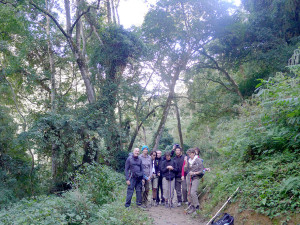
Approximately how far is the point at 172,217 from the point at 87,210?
2.41m

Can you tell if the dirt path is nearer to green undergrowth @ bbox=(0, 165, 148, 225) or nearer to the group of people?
the group of people

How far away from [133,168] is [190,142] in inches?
782

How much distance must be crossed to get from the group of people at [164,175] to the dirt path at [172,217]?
0.92ft

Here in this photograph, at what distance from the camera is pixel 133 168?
23.3 ft

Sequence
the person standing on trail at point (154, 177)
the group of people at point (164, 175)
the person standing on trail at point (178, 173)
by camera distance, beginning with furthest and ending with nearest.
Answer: the person standing on trail at point (154, 177) → the person standing on trail at point (178, 173) → the group of people at point (164, 175)

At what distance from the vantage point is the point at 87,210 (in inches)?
268

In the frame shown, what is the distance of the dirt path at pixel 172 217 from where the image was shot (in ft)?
20.5

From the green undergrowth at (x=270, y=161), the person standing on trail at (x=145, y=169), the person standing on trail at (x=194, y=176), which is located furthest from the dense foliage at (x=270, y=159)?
the person standing on trail at (x=145, y=169)

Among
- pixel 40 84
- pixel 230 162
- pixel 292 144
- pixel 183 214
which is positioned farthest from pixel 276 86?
pixel 40 84

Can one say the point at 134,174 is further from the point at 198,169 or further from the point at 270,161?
the point at 270,161

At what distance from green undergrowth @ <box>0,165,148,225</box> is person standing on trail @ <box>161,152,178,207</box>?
57.3 inches

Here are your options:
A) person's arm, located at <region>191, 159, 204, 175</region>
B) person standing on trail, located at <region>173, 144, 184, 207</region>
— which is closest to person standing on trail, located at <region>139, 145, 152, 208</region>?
person standing on trail, located at <region>173, 144, 184, 207</region>

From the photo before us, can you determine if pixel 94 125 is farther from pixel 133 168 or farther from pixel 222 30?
pixel 222 30

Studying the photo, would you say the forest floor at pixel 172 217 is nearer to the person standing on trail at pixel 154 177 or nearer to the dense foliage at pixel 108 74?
the person standing on trail at pixel 154 177
